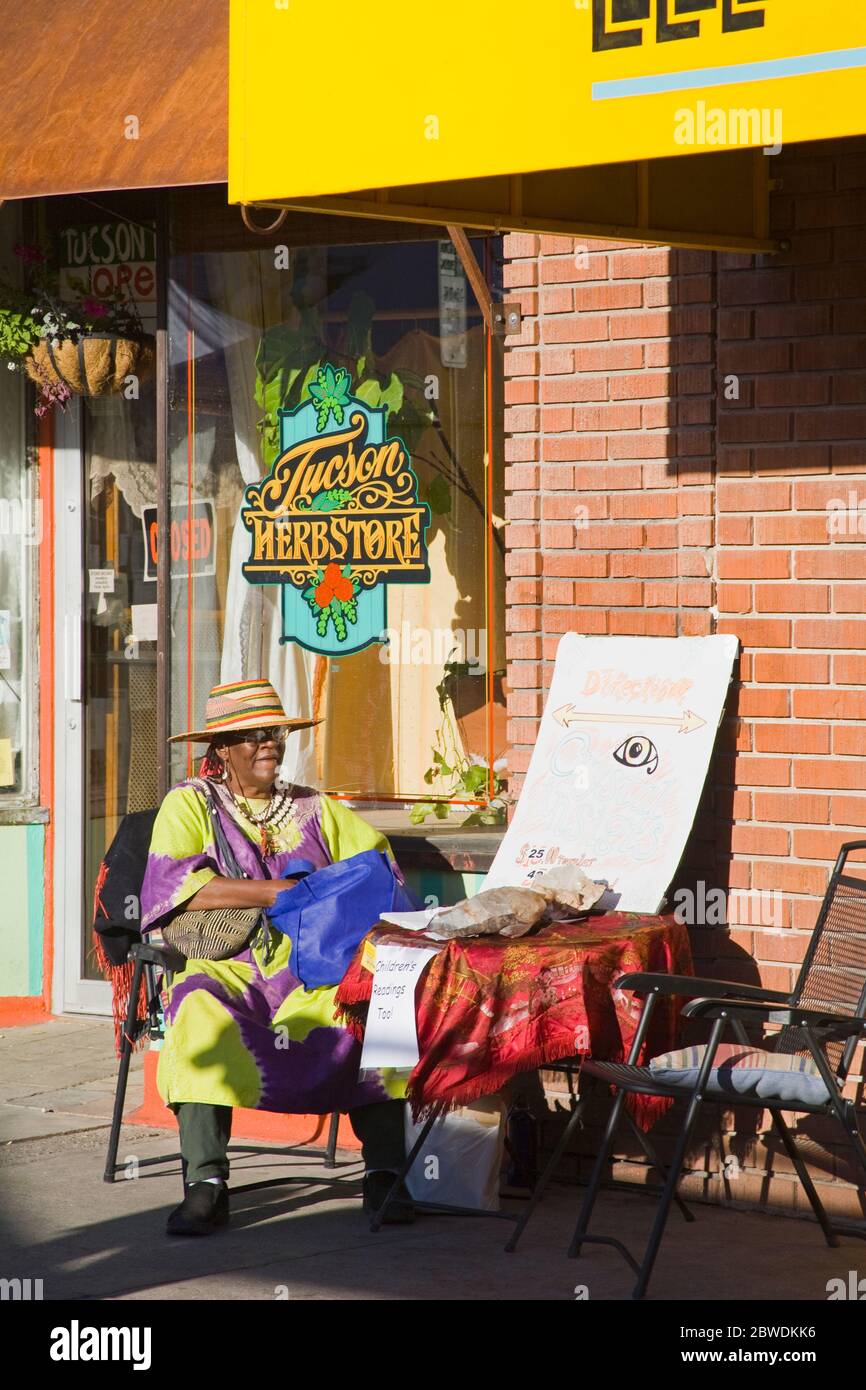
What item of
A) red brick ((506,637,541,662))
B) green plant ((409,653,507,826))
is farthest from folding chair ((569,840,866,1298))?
green plant ((409,653,507,826))

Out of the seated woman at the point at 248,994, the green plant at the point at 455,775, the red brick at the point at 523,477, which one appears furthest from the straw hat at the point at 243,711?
the green plant at the point at 455,775

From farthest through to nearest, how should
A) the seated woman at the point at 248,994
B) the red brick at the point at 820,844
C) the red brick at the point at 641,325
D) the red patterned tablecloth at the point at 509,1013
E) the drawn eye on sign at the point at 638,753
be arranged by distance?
the red brick at the point at 641,325, the drawn eye on sign at the point at 638,753, the red brick at the point at 820,844, the seated woman at the point at 248,994, the red patterned tablecloth at the point at 509,1013

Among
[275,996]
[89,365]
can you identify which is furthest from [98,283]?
[275,996]

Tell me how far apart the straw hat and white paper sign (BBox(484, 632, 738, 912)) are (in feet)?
2.52

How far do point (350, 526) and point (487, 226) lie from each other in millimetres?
2016

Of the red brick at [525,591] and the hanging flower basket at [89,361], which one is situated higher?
the hanging flower basket at [89,361]

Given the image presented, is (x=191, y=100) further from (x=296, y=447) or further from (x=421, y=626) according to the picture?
(x=421, y=626)

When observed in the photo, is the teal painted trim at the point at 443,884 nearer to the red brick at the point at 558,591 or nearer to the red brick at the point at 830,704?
the red brick at the point at 558,591

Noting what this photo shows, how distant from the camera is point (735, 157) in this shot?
18.4 feet

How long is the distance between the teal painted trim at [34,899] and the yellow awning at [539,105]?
3.91m

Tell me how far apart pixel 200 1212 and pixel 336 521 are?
2.96 m

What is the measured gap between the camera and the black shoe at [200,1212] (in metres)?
5.21

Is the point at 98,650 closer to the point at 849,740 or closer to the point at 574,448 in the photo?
the point at 574,448

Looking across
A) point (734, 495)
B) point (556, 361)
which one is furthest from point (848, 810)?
point (556, 361)
